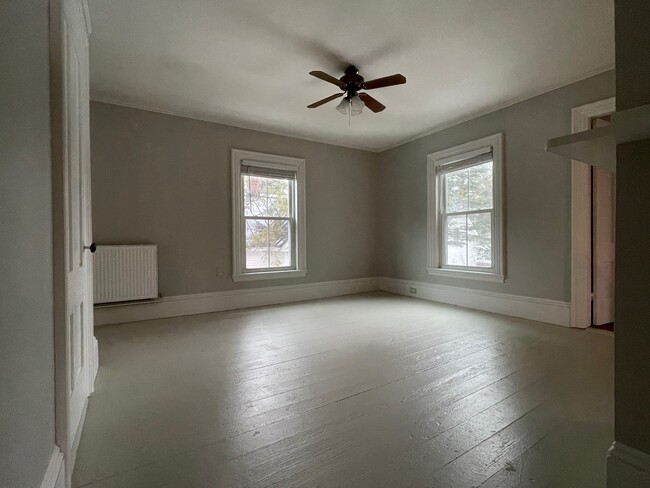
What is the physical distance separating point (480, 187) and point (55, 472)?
4.53 meters

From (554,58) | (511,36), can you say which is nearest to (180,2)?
(511,36)

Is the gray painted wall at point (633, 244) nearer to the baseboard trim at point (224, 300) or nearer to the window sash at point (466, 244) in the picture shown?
the window sash at point (466, 244)

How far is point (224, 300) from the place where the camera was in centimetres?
430

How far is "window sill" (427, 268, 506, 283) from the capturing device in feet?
12.9

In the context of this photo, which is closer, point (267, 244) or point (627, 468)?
point (627, 468)

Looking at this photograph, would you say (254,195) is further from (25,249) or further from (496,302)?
(25,249)

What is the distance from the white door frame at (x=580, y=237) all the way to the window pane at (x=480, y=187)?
3.02 feet

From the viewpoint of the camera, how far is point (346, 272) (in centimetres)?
548

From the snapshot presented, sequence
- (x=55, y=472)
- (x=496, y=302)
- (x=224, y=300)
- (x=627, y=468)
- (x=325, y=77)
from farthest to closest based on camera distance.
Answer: (x=224, y=300) → (x=496, y=302) → (x=325, y=77) → (x=55, y=472) → (x=627, y=468)

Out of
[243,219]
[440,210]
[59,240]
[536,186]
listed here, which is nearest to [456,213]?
[440,210]

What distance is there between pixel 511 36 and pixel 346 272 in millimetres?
3822

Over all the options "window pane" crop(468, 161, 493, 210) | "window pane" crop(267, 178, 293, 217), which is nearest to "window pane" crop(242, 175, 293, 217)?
"window pane" crop(267, 178, 293, 217)

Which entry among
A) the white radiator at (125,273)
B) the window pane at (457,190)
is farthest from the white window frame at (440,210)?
the white radiator at (125,273)

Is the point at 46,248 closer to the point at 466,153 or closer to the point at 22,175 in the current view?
the point at 22,175
